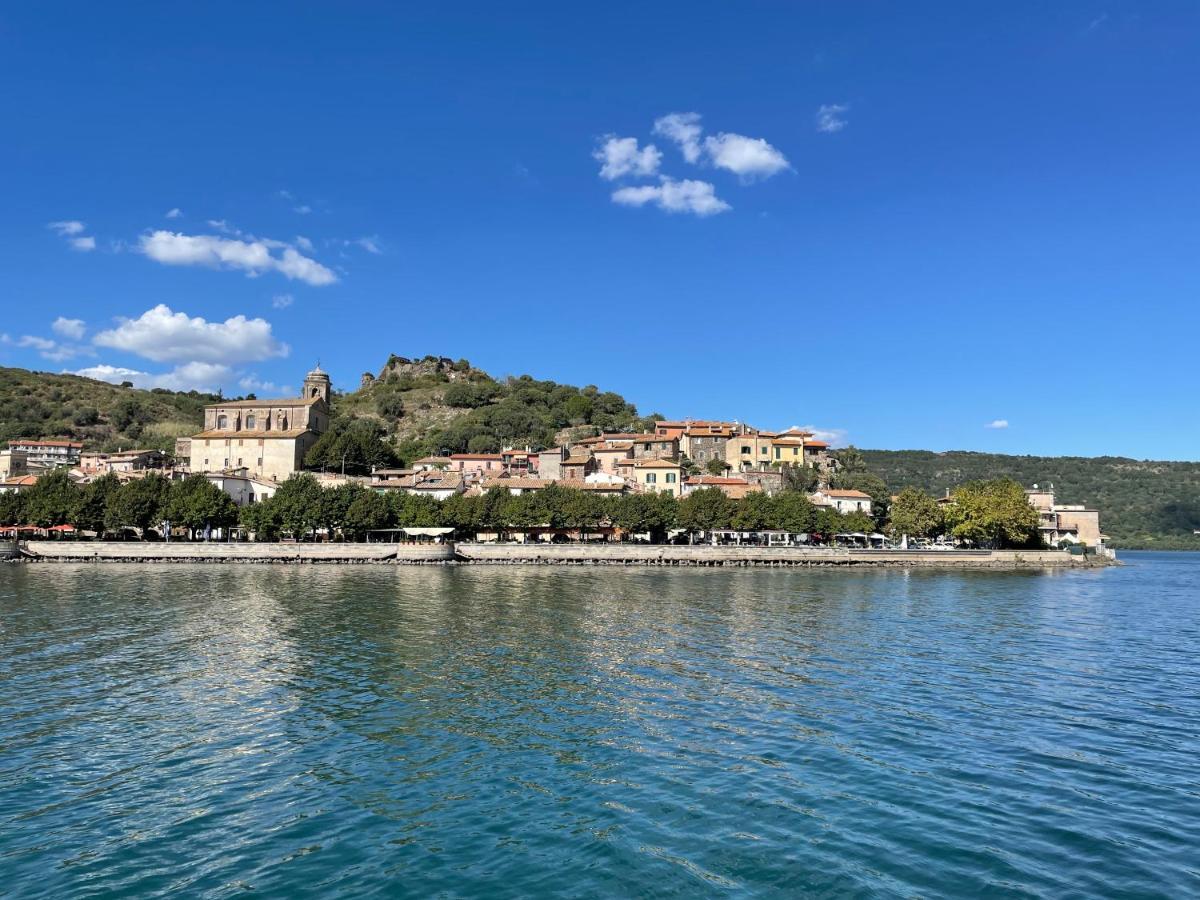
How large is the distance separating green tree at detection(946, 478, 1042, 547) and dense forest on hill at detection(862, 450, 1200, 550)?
68455mm

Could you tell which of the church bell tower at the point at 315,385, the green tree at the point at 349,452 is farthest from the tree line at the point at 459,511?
the church bell tower at the point at 315,385

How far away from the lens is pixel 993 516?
7531 centimetres

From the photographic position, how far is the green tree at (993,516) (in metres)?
76.2

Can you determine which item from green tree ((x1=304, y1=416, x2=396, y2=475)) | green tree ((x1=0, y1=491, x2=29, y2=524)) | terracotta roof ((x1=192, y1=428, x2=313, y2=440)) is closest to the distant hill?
green tree ((x1=304, y1=416, x2=396, y2=475))

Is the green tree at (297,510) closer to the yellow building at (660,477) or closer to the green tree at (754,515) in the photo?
the yellow building at (660,477)

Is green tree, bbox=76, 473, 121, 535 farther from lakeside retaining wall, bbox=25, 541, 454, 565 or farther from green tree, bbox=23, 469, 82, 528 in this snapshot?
lakeside retaining wall, bbox=25, 541, 454, 565

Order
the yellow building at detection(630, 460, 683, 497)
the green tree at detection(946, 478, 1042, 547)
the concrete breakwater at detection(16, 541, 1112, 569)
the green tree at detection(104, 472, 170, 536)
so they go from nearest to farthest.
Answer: the concrete breakwater at detection(16, 541, 1112, 569) < the green tree at detection(104, 472, 170, 536) < the green tree at detection(946, 478, 1042, 547) < the yellow building at detection(630, 460, 683, 497)

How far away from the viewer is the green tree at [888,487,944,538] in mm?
78875

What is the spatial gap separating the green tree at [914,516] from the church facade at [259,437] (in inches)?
2510

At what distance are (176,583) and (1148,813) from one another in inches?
1826

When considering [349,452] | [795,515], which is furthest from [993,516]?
[349,452]

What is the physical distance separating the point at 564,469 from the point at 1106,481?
139m

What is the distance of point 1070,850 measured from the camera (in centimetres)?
1035

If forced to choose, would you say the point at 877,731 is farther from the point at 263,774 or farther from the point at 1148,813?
the point at 263,774
